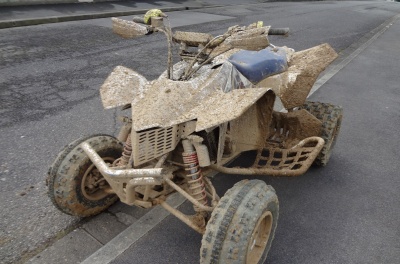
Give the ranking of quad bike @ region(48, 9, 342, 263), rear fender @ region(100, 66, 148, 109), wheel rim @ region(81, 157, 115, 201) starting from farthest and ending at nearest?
wheel rim @ region(81, 157, 115, 201)
rear fender @ region(100, 66, 148, 109)
quad bike @ region(48, 9, 342, 263)

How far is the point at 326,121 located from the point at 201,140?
6.61ft

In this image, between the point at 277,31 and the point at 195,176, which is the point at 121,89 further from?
the point at 277,31

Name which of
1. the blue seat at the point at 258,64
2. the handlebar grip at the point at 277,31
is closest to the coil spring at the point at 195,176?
the blue seat at the point at 258,64

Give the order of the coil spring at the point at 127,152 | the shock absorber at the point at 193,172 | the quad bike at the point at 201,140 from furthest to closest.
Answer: the coil spring at the point at 127,152
the shock absorber at the point at 193,172
the quad bike at the point at 201,140

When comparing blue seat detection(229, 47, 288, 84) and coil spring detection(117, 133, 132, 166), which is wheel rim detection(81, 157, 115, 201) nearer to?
coil spring detection(117, 133, 132, 166)

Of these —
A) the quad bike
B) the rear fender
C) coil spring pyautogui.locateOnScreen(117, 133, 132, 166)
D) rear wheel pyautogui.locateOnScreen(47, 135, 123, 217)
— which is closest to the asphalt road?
rear wheel pyautogui.locateOnScreen(47, 135, 123, 217)

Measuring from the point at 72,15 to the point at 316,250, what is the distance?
11760 millimetres

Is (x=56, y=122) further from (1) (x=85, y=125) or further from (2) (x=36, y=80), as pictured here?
(2) (x=36, y=80)

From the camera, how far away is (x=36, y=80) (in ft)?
21.7

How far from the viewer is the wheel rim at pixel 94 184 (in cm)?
313

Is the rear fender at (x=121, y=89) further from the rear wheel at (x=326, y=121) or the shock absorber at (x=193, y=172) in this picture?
the rear wheel at (x=326, y=121)

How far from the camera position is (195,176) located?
8.95ft

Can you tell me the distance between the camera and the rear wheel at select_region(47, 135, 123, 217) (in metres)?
2.97

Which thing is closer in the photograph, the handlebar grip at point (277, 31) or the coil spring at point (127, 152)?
the coil spring at point (127, 152)
